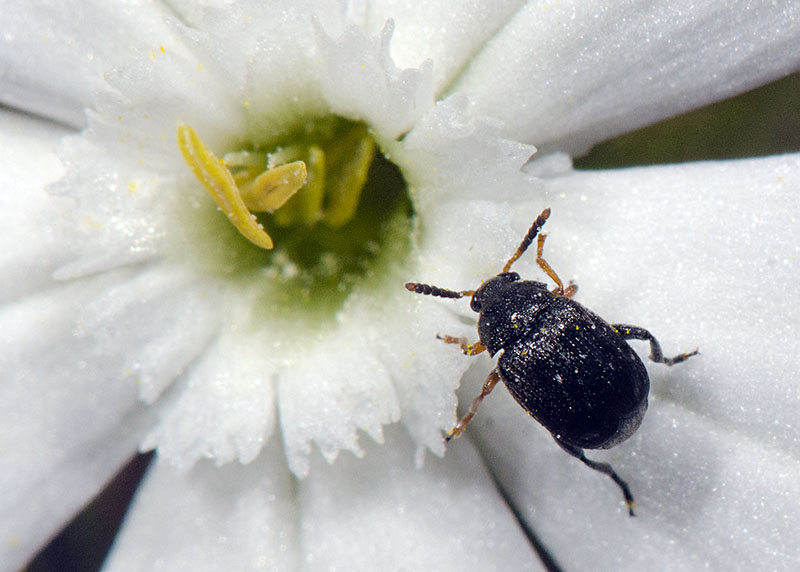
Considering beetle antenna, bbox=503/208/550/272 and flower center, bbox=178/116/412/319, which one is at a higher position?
flower center, bbox=178/116/412/319

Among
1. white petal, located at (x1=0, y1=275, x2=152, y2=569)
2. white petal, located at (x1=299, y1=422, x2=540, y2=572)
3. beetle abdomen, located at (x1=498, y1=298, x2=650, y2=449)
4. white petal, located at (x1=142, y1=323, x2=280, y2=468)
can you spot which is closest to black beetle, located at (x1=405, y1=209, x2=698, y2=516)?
beetle abdomen, located at (x1=498, y1=298, x2=650, y2=449)

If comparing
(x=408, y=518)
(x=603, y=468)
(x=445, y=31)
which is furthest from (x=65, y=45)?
(x=603, y=468)

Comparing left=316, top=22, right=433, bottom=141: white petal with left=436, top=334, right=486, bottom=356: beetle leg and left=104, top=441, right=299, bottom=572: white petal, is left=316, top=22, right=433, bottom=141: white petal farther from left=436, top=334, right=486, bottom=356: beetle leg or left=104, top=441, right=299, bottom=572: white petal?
left=104, top=441, right=299, bottom=572: white petal

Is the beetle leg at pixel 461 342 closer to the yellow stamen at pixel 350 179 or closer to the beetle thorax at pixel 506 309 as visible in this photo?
the beetle thorax at pixel 506 309

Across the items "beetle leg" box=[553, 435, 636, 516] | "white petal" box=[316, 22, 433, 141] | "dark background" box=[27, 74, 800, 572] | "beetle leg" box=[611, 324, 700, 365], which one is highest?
"white petal" box=[316, 22, 433, 141]

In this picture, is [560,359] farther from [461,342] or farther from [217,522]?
[217,522]

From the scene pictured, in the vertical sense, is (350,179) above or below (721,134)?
above
